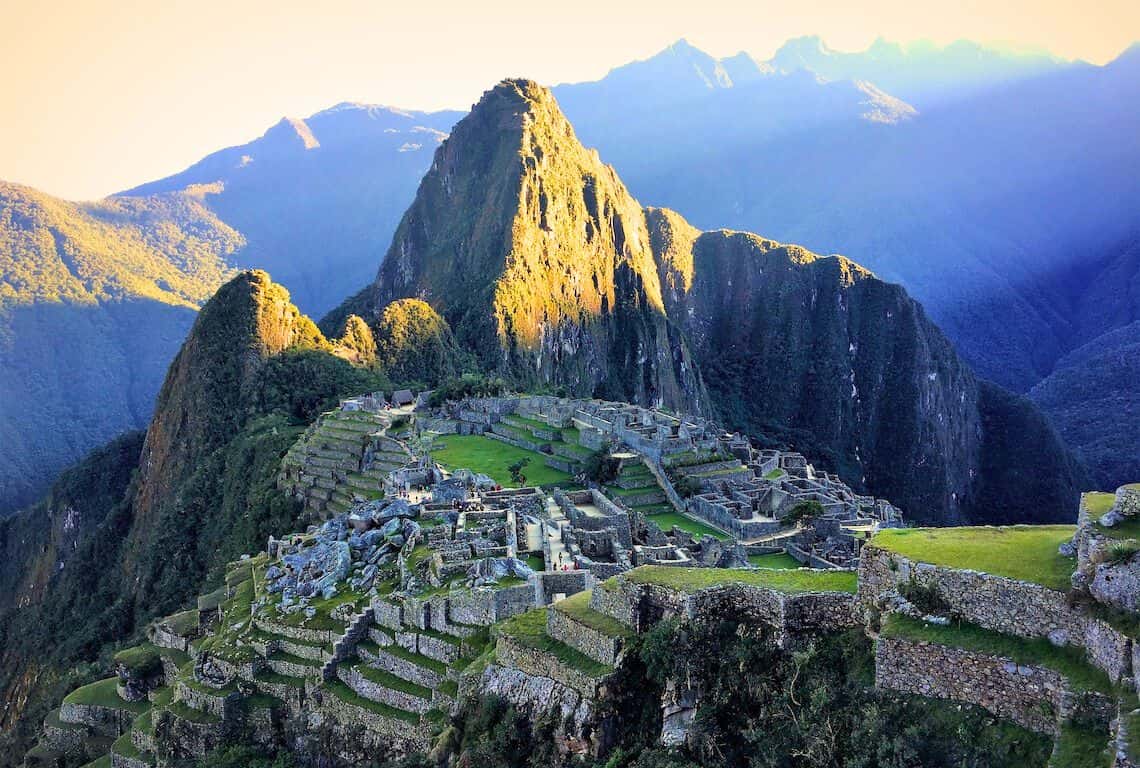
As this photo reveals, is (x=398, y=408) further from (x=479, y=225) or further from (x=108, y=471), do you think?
(x=479, y=225)

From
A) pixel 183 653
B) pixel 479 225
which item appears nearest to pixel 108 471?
pixel 479 225

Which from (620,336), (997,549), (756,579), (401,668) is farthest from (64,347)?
(997,549)

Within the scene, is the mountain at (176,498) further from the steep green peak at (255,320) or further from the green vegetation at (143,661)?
the green vegetation at (143,661)

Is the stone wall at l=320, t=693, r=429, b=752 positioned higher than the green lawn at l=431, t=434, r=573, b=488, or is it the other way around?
the stone wall at l=320, t=693, r=429, b=752

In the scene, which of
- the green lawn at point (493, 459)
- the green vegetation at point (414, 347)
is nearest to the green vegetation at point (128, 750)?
the green lawn at point (493, 459)

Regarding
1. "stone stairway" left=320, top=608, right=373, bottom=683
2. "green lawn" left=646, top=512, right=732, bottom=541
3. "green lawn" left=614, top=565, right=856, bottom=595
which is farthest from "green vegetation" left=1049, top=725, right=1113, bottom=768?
"green lawn" left=646, top=512, right=732, bottom=541

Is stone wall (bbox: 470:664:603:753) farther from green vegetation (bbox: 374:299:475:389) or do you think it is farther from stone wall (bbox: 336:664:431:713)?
green vegetation (bbox: 374:299:475:389)

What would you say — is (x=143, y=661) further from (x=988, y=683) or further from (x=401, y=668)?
(x=988, y=683)
